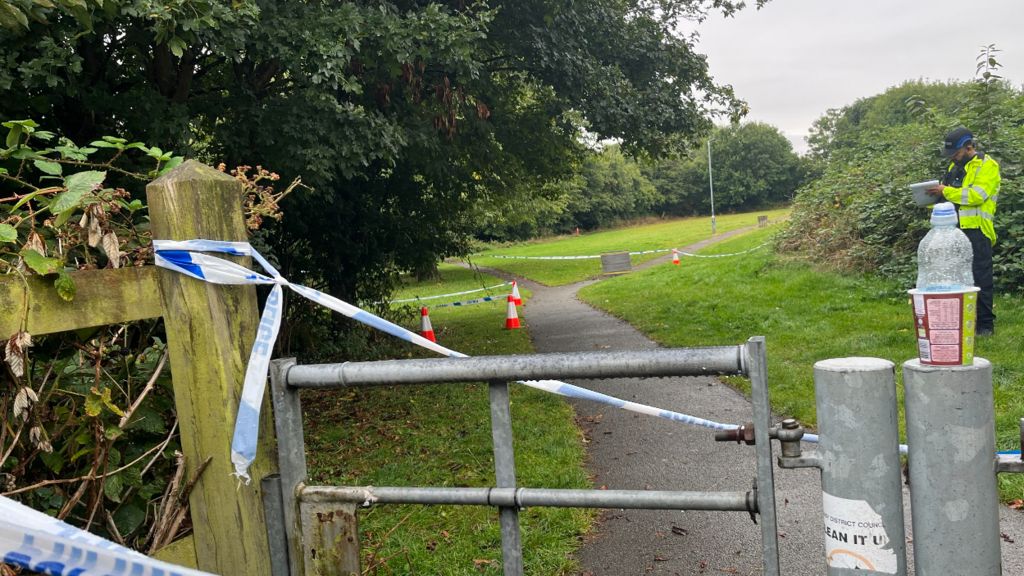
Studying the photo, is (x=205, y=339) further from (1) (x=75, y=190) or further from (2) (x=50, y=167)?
(2) (x=50, y=167)

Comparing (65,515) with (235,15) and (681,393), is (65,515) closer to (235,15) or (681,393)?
(235,15)

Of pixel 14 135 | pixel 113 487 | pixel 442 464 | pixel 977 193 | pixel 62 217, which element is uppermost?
pixel 14 135

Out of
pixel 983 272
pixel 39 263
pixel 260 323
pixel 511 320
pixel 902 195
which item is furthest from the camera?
pixel 511 320

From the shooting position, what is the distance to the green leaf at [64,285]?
2039mm

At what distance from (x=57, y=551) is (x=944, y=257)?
7.42 feet

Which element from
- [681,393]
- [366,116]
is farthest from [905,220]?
[366,116]

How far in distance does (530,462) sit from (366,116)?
11.4 ft

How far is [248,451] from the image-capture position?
2230 mm

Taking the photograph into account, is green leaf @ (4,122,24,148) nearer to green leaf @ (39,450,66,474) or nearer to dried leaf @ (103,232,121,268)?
dried leaf @ (103,232,121,268)

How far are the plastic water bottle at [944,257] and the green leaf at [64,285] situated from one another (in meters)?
2.28

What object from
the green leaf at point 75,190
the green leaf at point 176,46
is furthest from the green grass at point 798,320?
the green leaf at point 176,46

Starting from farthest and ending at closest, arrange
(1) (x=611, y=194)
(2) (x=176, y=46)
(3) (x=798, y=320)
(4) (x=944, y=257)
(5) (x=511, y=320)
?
(1) (x=611, y=194)
(5) (x=511, y=320)
(3) (x=798, y=320)
(2) (x=176, y=46)
(4) (x=944, y=257)

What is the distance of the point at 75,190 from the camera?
2244 millimetres

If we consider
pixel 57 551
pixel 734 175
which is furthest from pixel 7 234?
pixel 734 175
